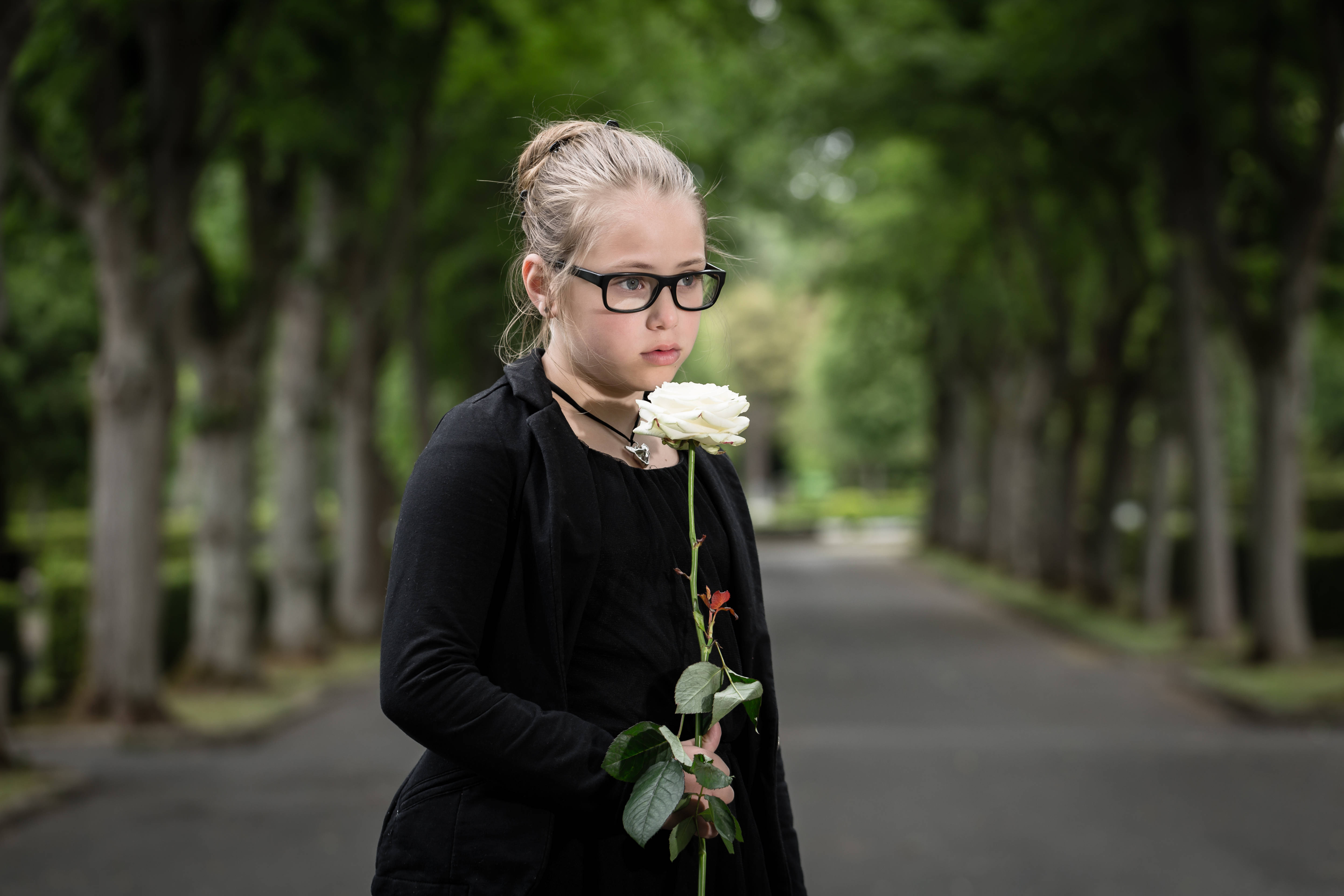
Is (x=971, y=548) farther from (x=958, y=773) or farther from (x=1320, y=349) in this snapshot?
(x=958, y=773)

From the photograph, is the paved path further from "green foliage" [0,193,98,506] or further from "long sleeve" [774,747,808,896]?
"green foliage" [0,193,98,506]

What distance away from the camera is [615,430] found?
85.8 inches

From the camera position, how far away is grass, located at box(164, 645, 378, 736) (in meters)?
12.3

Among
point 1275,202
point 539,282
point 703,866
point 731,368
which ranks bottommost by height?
point 703,866

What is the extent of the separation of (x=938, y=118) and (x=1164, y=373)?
598 cm

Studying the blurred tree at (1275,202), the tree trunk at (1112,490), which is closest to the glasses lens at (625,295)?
the blurred tree at (1275,202)

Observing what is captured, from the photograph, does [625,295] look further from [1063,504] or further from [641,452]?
[1063,504]

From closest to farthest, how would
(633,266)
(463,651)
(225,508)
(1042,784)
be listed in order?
1. (463,651)
2. (633,266)
3. (1042,784)
4. (225,508)

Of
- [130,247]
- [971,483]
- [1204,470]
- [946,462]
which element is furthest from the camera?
[971,483]

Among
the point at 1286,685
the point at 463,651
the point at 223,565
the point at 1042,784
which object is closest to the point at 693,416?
the point at 463,651

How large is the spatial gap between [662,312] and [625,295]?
6 cm

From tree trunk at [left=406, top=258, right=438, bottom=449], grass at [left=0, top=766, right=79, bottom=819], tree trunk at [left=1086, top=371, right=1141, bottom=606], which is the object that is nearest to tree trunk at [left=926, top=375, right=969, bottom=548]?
tree trunk at [left=1086, top=371, right=1141, bottom=606]

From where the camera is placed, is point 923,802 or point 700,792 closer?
point 700,792

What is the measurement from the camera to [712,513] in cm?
227
